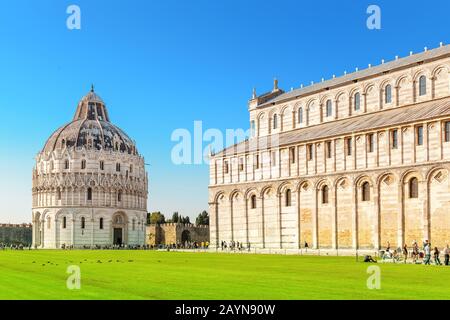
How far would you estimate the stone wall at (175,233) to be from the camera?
136 metres

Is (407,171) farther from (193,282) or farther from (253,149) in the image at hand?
(193,282)

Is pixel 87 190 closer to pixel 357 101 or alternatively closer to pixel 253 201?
pixel 253 201

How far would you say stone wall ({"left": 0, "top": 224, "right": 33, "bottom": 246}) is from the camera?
14950cm

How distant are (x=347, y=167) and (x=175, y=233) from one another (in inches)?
2885

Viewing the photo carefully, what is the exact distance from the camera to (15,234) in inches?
5960

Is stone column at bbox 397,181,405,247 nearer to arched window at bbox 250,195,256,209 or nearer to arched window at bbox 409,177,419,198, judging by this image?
arched window at bbox 409,177,419,198

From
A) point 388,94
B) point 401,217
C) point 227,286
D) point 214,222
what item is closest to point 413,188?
point 401,217

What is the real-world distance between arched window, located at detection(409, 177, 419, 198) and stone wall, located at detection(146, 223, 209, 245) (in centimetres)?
7780

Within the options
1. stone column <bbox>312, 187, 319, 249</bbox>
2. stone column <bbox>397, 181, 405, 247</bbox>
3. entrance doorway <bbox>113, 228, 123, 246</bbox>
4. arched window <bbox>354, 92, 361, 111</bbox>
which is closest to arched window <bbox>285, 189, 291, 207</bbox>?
stone column <bbox>312, 187, 319, 249</bbox>

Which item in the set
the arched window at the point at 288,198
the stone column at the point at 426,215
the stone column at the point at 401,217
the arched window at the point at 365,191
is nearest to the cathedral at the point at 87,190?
the arched window at the point at 288,198

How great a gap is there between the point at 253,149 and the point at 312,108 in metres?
8.07

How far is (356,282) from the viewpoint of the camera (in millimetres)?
25406

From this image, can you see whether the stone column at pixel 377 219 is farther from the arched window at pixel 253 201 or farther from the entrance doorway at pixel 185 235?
the entrance doorway at pixel 185 235
